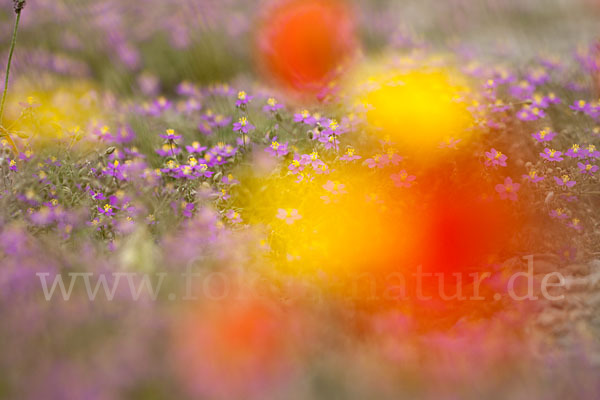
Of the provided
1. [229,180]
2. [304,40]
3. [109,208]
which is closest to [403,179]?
[229,180]

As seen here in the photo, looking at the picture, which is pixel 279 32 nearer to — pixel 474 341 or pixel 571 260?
pixel 571 260

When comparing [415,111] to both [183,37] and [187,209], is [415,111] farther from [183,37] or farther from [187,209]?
[183,37]

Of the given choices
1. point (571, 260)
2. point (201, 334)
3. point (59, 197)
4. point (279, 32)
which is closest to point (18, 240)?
point (59, 197)

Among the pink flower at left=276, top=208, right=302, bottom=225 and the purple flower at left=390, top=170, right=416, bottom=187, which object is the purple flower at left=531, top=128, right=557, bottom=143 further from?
the pink flower at left=276, top=208, right=302, bottom=225

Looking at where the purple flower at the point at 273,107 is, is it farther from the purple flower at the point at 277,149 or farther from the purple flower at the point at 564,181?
the purple flower at the point at 564,181

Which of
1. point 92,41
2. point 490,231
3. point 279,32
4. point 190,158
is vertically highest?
point 279,32

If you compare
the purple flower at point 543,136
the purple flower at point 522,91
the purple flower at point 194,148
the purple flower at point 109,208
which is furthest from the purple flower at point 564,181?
the purple flower at point 109,208

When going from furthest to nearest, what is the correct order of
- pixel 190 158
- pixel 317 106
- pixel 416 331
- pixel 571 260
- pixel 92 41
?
pixel 92 41, pixel 317 106, pixel 190 158, pixel 571 260, pixel 416 331
